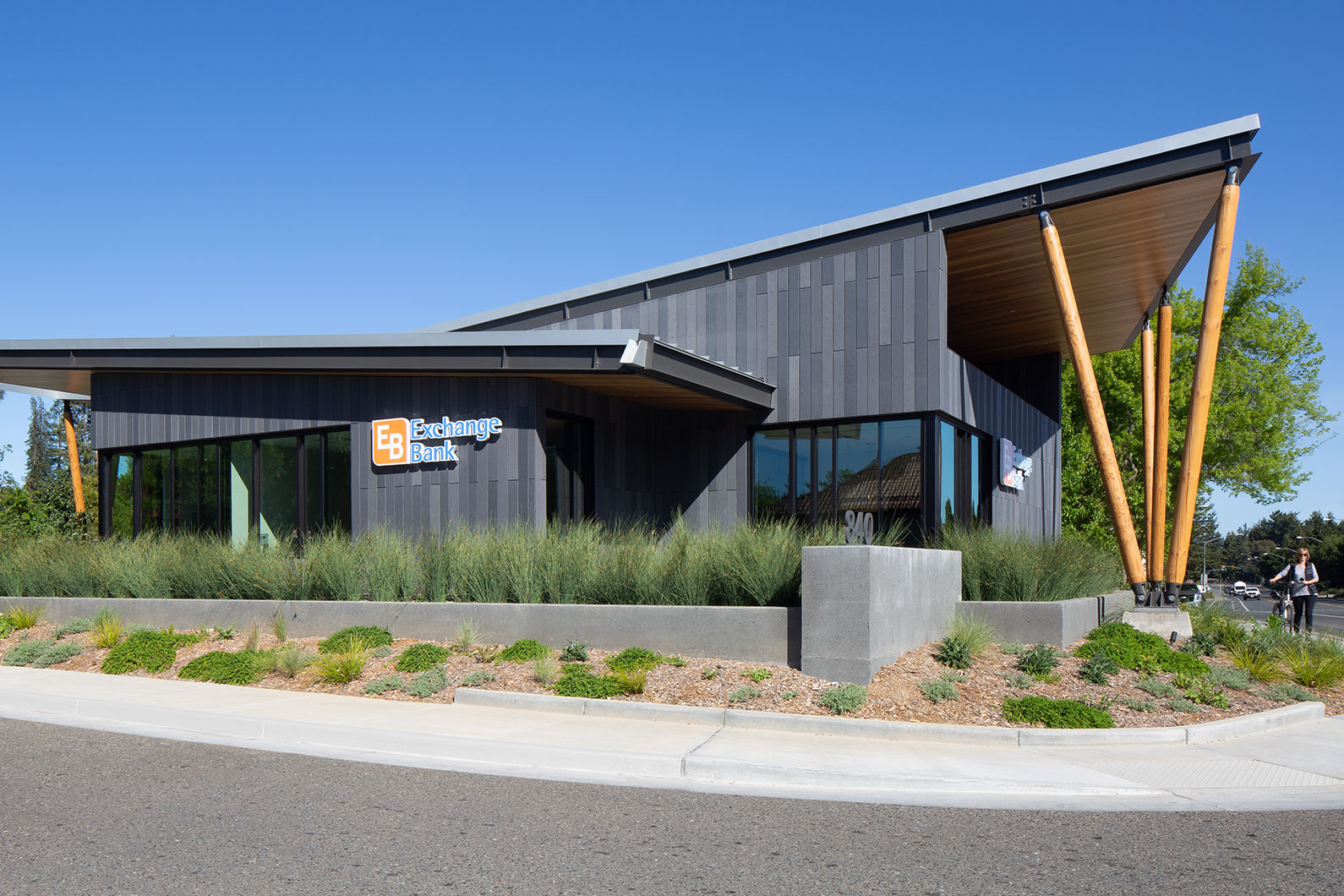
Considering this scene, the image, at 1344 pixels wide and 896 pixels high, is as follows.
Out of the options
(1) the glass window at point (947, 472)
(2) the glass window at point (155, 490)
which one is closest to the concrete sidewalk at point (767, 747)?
(1) the glass window at point (947, 472)

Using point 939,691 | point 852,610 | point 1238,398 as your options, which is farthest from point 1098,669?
point 1238,398

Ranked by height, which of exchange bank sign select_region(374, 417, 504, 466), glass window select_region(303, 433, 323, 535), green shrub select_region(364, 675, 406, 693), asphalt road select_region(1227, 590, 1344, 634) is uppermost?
exchange bank sign select_region(374, 417, 504, 466)

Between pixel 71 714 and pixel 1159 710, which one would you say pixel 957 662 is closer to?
pixel 1159 710

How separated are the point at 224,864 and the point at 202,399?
16.6 metres

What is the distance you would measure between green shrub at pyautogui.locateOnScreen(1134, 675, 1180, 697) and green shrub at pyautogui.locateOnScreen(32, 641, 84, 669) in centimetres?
1305

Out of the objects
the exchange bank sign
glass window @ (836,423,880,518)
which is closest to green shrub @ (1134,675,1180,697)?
glass window @ (836,423,880,518)

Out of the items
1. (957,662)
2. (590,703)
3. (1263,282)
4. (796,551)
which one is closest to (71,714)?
(590,703)

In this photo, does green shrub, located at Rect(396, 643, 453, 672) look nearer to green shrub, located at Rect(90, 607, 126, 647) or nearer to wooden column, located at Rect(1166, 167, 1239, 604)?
green shrub, located at Rect(90, 607, 126, 647)

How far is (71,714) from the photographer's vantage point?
1021 cm

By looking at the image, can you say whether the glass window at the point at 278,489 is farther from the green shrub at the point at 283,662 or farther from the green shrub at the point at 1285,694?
the green shrub at the point at 1285,694

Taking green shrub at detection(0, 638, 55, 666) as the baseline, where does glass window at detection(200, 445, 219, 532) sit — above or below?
above

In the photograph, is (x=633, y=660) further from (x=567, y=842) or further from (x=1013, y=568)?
(x=1013, y=568)

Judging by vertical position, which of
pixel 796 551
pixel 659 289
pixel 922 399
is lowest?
pixel 796 551

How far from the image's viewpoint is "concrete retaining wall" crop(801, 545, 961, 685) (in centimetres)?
998
